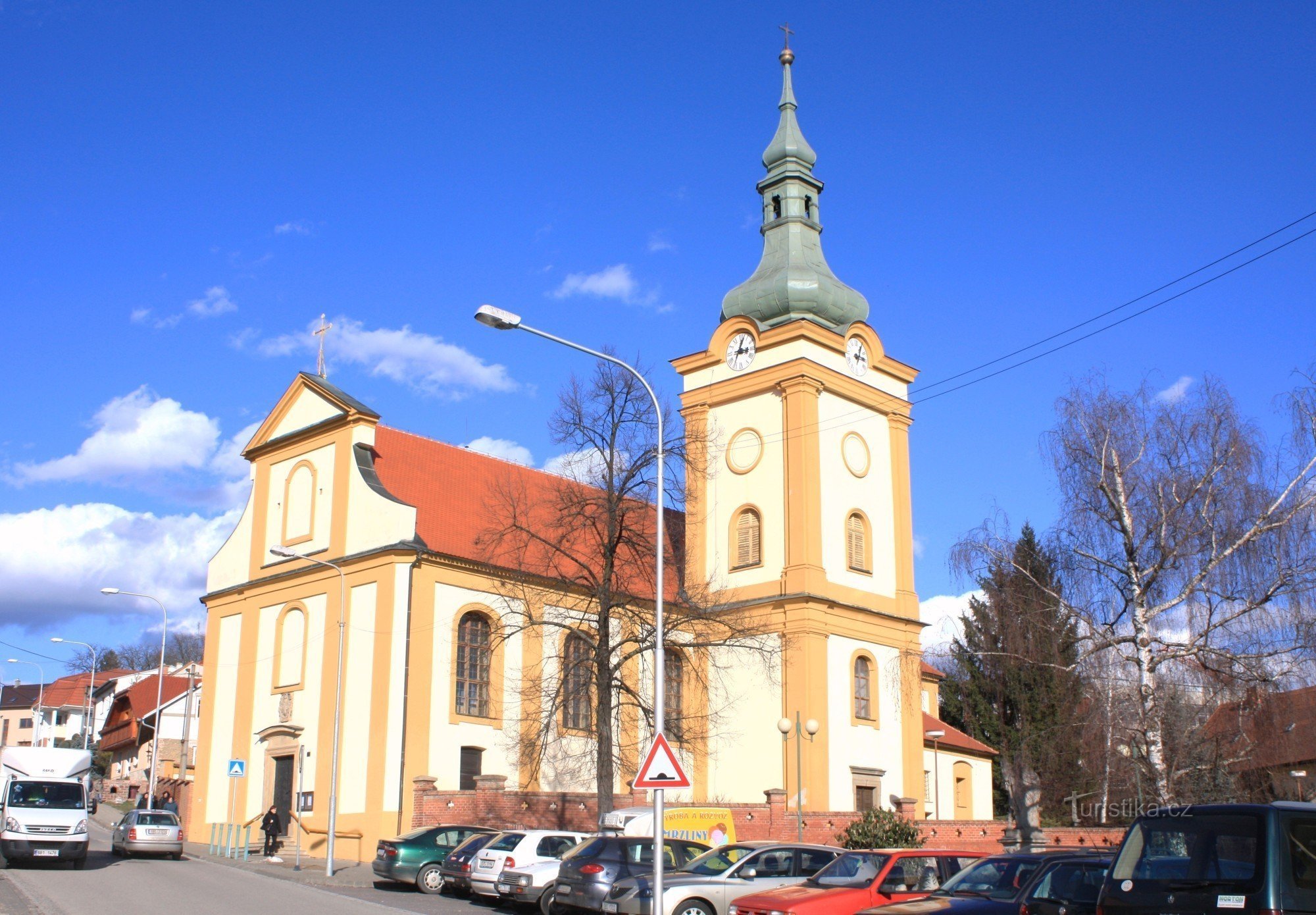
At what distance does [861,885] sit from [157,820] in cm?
2158

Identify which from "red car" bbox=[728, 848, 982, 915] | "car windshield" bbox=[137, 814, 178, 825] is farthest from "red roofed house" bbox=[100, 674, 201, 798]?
"red car" bbox=[728, 848, 982, 915]

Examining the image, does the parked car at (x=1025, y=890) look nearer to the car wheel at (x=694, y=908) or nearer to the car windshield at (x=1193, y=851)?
the car windshield at (x=1193, y=851)

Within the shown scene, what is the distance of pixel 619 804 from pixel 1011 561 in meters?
12.2

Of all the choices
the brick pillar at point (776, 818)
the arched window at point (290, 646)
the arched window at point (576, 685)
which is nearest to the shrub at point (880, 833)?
the brick pillar at point (776, 818)

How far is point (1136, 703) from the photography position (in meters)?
22.9

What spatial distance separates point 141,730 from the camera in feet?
224

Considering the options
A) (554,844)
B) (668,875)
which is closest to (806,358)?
(554,844)

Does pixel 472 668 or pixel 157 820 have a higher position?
pixel 472 668

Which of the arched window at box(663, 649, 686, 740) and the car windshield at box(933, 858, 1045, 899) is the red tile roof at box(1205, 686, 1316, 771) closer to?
the car windshield at box(933, 858, 1045, 899)

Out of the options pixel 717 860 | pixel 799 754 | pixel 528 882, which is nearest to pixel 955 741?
pixel 799 754

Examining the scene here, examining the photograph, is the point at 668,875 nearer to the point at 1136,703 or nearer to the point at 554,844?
the point at 554,844

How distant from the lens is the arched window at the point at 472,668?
32.2 m

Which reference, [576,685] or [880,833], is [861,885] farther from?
[576,685]

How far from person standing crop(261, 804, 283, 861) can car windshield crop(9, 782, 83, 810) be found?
18.4ft
